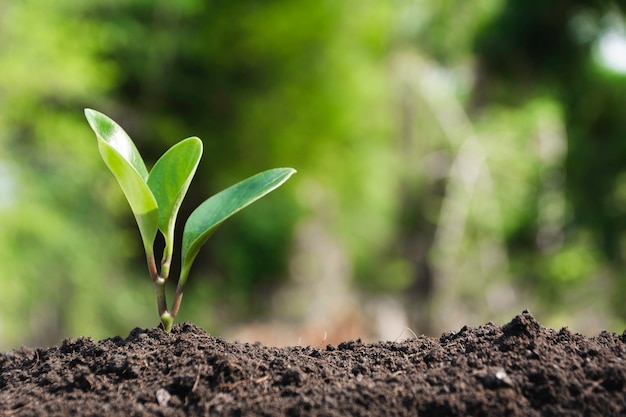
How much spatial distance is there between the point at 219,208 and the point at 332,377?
369mm

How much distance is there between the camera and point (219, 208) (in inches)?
43.9

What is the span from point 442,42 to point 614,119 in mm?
4050

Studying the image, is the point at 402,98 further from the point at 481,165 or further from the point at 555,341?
the point at 555,341

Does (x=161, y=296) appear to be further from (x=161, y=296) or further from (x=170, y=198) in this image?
(x=170, y=198)

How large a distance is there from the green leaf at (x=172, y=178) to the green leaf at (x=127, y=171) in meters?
0.03

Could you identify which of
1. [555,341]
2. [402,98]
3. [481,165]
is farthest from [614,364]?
[402,98]

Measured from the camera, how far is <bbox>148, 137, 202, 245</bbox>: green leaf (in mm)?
1087

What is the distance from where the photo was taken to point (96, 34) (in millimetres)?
6484

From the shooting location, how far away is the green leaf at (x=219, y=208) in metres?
1.04

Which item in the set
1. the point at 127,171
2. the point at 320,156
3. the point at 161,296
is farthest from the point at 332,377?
the point at 320,156

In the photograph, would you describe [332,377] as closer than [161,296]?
Yes

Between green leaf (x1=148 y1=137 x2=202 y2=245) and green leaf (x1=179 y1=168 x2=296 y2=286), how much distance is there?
37 millimetres

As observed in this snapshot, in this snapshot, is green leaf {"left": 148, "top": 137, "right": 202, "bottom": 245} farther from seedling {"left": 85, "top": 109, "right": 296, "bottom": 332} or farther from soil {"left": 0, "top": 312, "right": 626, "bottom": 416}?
soil {"left": 0, "top": 312, "right": 626, "bottom": 416}

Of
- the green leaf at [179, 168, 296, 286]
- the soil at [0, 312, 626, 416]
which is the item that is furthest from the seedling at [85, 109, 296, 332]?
the soil at [0, 312, 626, 416]
